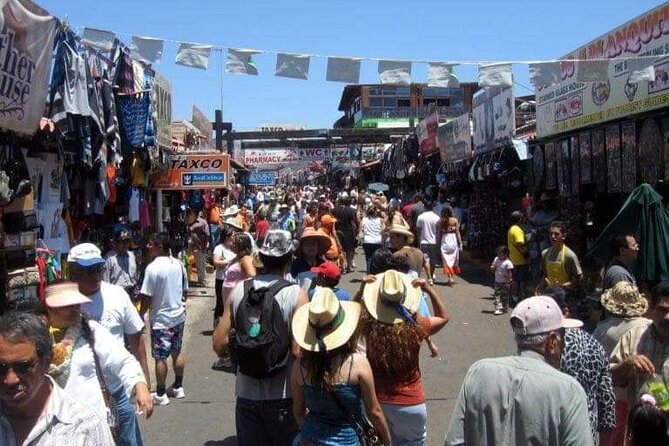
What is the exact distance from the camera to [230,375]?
8789 millimetres

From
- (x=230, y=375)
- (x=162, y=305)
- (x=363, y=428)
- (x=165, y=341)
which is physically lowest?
(x=230, y=375)

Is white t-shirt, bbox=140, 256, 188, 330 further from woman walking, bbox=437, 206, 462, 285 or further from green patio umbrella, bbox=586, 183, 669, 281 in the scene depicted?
woman walking, bbox=437, 206, 462, 285

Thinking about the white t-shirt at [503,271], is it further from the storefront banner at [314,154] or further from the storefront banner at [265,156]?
the storefront banner at [265,156]

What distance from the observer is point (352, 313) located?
4.02 meters

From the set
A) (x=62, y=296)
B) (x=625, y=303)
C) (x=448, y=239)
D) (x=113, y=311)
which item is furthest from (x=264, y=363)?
(x=448, y=239)

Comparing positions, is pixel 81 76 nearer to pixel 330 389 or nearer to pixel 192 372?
pixel 192 372

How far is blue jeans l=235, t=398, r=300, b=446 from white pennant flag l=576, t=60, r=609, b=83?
7.59 m

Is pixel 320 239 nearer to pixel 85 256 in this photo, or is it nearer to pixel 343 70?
pixel 85 256

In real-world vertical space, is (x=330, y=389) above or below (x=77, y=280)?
below

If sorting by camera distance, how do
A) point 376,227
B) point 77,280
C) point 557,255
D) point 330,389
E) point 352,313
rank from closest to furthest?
point 330,389 → point 352,313 → point 77,280 → point 557,255 → point 376,227

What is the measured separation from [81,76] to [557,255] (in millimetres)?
5711

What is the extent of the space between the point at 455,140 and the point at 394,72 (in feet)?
35.4

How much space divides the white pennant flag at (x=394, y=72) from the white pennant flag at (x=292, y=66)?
0.92m

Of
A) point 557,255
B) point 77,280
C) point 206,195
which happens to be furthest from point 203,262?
point 77,280
